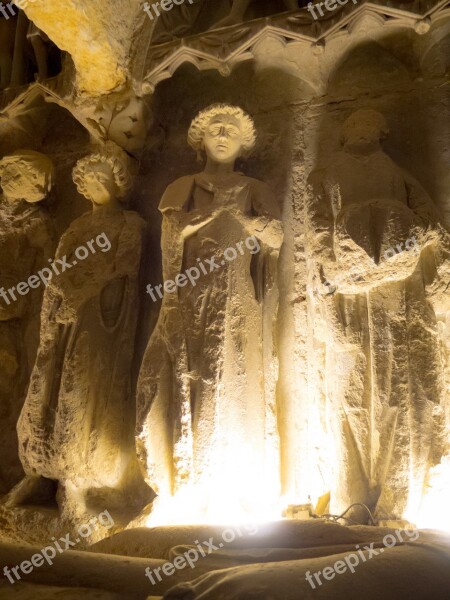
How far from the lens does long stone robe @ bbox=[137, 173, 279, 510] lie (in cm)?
382

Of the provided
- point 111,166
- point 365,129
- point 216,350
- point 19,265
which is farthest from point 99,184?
point 365,129

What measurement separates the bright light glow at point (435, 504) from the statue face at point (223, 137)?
244 cm

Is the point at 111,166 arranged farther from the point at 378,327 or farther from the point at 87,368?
the point at 378,327

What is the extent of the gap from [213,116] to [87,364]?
→ 1889 millimetres

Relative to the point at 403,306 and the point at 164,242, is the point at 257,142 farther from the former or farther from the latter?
the point at 403,306

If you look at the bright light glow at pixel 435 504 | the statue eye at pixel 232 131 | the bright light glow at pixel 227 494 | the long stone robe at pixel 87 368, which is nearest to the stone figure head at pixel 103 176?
the long stone robe at pixel 87 368

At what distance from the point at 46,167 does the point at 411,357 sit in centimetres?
323

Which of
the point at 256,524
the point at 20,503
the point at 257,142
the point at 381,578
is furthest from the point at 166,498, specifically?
the point at 257,142

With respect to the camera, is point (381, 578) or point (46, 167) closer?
point (381, 578)

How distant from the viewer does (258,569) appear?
247cm

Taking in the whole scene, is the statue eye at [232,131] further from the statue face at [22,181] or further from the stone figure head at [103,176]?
the statue face at [22,181]

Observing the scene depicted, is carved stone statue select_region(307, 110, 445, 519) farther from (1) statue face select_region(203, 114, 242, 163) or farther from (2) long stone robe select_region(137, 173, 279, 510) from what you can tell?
(1) statue face select_region(203, 114, 242, 163)

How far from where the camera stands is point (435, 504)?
3.49 meters

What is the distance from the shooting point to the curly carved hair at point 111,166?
4.89 m
